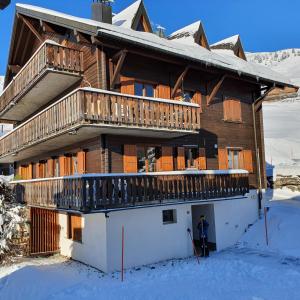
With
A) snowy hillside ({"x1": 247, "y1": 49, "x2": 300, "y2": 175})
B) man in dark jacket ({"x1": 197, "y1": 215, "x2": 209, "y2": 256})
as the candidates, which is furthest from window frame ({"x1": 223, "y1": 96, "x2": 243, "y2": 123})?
snowy hillside ({"x1": 247, "y1": 49, "x2": 300, "y2": 175})

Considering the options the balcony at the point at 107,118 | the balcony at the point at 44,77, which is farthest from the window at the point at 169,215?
the balcony at the point at 44,77

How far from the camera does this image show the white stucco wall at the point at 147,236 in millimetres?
12648

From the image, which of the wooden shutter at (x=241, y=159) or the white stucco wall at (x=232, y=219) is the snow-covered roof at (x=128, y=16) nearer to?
the wooden shutter at (x=241, y=159)

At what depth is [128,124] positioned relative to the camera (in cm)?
1343

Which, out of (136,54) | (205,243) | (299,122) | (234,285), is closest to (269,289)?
(234,285)

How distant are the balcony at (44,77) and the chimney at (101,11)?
3.07m

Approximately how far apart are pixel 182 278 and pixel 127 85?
8.03m

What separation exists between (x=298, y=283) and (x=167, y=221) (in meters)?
5.37

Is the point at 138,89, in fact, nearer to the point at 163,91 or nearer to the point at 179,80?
the point at 163,91

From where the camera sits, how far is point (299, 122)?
69625 mm

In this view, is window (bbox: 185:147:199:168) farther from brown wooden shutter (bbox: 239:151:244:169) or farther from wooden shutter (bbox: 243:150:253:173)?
wooden shutter (bbox: 243:150:253:173)

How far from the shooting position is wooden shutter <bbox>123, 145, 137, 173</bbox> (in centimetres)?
1500

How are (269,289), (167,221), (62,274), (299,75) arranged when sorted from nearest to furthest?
(269,289), (62,274), (167,221), (299,75)

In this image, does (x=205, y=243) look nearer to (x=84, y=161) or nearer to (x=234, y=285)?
(x=234, y=285)
